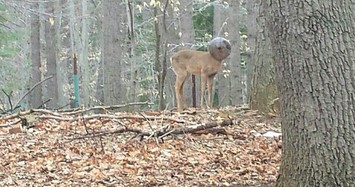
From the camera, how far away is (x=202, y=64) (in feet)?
31.7

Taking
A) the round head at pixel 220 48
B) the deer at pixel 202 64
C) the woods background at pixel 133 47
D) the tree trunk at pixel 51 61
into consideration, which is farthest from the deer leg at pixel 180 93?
the tree trunk at pixel 51 61

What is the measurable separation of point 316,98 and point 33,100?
2137 centimetres

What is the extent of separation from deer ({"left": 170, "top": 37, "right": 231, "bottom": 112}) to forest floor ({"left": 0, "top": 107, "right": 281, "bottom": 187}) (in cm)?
147

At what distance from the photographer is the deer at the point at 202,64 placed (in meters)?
9.34

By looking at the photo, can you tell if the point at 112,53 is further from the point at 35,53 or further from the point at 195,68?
the point at 35,53

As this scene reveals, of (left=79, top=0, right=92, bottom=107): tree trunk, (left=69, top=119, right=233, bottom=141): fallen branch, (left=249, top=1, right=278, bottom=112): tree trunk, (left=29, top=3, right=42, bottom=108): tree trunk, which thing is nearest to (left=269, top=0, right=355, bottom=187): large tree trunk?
(left=69, top=119, right=233, bottom=141): fallen branch

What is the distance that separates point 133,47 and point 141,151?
6.51m

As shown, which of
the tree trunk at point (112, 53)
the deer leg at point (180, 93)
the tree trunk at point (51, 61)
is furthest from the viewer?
the tree trunk at point (51, 61)

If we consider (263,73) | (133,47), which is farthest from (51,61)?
(263,73)

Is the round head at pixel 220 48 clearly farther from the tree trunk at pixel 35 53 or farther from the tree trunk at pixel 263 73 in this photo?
the tree trunk at pixel 35 53

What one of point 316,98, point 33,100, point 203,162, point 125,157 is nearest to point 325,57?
point 316,98

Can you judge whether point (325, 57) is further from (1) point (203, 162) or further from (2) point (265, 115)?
(2) point (265, 115)

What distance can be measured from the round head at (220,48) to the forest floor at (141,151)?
56.9 inches

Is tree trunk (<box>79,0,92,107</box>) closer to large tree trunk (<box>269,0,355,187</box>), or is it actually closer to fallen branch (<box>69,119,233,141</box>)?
fallen branch (<box>69,119,233,141</box>)
